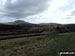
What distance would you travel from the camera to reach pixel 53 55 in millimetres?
14000

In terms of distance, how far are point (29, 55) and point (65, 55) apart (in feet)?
14.5

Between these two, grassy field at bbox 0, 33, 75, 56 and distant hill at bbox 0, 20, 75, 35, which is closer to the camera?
grassy field at bbox 0, 33, 75, 56

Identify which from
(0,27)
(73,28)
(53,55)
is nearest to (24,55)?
(53,55)

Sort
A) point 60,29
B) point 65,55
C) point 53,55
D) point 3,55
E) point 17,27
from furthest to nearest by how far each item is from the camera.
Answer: point 60,29, point 17,27, point 3,55, point 53,55, point 65,55

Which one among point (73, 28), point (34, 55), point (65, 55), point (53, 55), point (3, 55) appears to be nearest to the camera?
point (65, 55)

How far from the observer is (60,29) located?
120 metres

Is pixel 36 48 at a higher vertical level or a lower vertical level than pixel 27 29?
higher

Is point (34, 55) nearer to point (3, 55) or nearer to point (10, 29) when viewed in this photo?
point (3, 55)

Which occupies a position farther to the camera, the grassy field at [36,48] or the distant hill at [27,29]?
the distant hill at [27,29]

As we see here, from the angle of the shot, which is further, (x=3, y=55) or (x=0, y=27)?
(x=0, y=27)

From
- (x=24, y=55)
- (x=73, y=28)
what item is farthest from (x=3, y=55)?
(x=73, y=28)

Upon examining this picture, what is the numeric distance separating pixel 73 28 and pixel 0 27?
8255 centimetres

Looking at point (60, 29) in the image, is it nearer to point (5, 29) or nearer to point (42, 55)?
point (5, 29)

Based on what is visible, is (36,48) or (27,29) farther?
(27,29)
